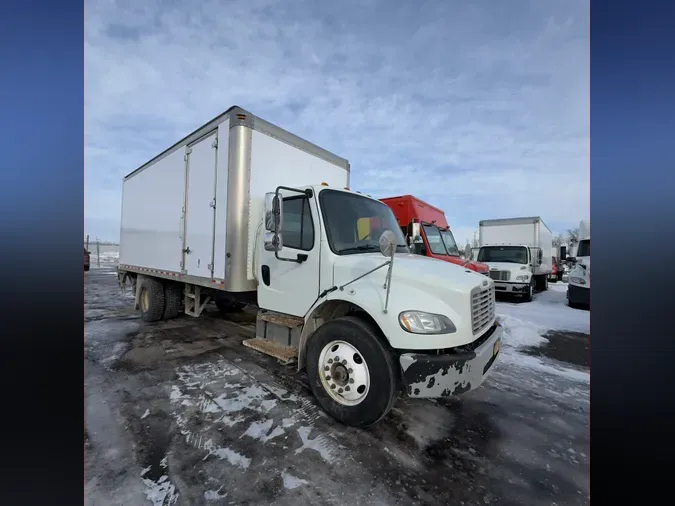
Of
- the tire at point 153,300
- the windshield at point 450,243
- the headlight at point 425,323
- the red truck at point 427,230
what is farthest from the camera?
the windshield at point 450,243

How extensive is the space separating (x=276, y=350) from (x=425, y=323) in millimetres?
2129

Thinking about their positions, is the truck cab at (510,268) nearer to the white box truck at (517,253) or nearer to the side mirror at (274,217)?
the white box truck at (517,253)

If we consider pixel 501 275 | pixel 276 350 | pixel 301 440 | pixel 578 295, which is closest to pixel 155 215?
pixel 276 350

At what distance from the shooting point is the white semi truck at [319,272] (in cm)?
270

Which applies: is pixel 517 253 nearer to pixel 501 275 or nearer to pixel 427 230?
pixel 501 275

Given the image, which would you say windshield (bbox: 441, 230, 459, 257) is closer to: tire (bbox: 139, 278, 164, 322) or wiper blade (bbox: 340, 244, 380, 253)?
wiper blade (bbox: 340, 244, 380, 253)

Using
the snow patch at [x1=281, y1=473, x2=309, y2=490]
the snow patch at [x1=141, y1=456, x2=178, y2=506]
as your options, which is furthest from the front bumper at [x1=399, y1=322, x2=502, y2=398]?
the snow patch at [x1=141, y1=456, x2=178, y2=506]

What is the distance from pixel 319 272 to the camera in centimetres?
349

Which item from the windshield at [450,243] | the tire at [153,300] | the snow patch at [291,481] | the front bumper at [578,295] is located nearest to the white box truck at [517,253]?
the front bumper at [578,295]

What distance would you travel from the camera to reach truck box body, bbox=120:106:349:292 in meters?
4.34

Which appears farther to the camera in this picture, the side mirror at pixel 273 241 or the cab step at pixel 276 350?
the cab step at pixel 276 350

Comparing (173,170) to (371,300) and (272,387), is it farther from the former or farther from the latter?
(371,300)

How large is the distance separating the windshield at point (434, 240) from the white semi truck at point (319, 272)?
4.08 m
